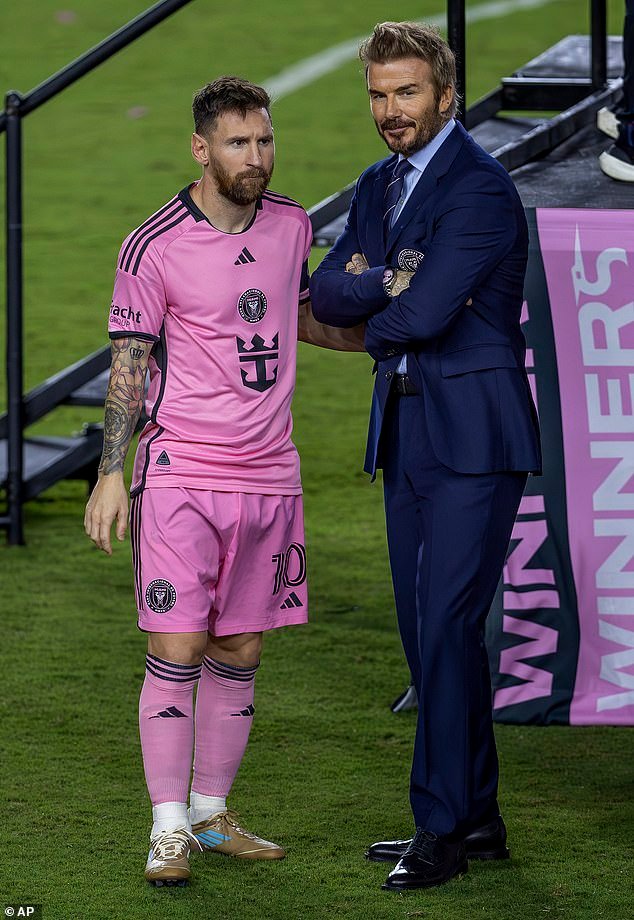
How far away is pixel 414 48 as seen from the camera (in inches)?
113

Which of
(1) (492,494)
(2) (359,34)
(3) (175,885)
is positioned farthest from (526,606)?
(2) (359,34)

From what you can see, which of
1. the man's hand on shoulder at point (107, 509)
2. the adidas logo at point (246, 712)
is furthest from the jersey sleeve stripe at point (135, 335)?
the adidas logo at point (246, 712)

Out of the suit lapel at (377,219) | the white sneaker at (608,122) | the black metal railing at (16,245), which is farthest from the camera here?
the black metal railing at (16,245)

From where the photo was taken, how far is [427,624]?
3.00 metres

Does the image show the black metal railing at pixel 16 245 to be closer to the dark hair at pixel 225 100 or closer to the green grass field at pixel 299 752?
the green grass field at pixel 299 752

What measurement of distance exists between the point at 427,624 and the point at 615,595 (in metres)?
0.69

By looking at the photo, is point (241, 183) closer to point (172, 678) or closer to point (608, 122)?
point (172, 678)

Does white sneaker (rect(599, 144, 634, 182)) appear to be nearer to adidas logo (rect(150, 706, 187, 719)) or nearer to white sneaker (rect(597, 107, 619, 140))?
white sneaker (rect(597, 107, 619, 140))

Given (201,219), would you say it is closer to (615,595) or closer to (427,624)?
(427,624)

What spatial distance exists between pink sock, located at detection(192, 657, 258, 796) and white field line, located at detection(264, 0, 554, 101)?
432 inches

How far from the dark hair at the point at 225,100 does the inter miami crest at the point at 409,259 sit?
0.36 meters

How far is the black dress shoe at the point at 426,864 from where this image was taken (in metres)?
3.00

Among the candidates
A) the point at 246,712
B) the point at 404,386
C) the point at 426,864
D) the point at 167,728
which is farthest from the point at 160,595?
the point at 426,864

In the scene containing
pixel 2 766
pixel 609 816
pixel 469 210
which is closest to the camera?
pixel 469 210
